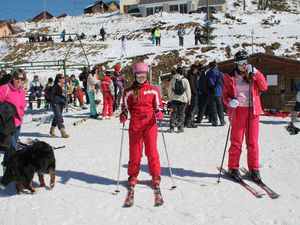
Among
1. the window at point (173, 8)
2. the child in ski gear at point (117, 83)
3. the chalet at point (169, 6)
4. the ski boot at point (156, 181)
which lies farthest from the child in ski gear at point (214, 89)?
the window at point (173, 8)

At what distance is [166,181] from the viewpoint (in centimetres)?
585

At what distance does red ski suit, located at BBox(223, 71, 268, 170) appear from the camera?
557cm

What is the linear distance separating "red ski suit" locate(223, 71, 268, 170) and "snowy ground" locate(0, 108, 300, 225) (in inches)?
17.9

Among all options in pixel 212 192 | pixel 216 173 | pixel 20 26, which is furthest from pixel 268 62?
pixel 20 26

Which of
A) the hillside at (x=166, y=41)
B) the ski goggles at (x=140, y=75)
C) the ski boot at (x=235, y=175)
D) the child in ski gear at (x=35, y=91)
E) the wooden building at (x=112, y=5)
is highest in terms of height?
the wooden building at (x=112, y=5)

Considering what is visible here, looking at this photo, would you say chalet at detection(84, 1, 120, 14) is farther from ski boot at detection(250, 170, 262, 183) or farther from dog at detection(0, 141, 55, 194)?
ski boot at detection(250, 170, 262, 183)

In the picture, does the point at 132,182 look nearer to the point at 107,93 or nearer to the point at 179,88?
the point at 179,88

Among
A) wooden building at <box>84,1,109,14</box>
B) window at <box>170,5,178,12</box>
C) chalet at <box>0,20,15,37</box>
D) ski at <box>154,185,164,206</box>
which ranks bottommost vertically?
ski at <box>154,185,164,206</box>

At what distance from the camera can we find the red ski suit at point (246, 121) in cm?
557

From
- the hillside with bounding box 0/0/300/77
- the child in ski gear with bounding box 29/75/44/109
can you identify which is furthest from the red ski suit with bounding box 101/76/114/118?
the hillside with bounding box 0/0/300/77

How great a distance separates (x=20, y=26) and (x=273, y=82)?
2139 inches

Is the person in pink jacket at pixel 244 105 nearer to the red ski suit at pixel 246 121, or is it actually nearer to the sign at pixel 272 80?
the red ski suit at pixel 246 121

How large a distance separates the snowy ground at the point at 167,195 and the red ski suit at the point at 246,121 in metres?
0.45

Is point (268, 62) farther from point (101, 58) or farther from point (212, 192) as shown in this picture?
point (101, 58)
